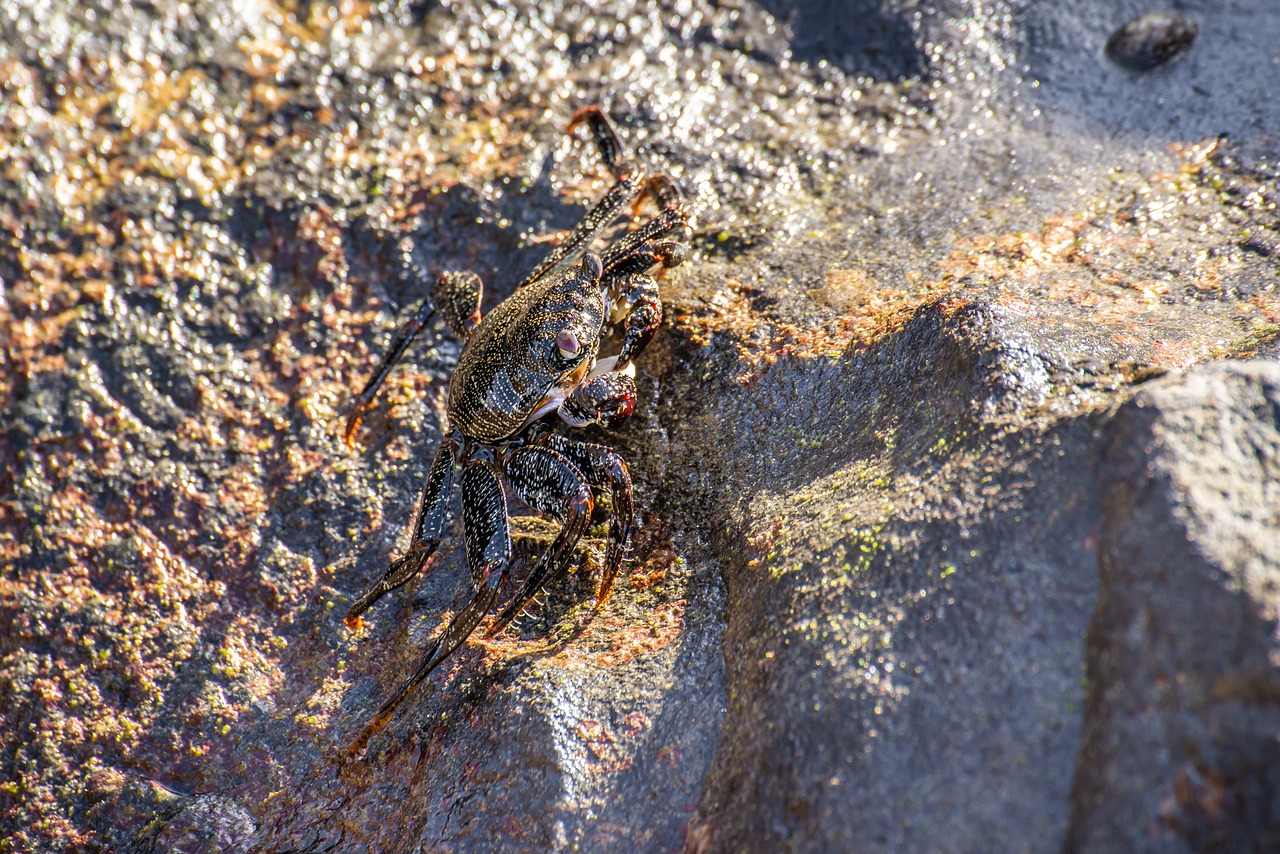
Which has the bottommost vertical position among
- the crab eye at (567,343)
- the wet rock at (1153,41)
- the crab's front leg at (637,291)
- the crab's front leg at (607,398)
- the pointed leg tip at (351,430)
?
the pointed leg tip at (351,430)

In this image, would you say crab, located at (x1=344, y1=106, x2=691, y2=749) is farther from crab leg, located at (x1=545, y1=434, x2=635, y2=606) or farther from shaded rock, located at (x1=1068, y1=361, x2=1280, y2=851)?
shaded rock, located at (x1=1068, y1=361, x2=1280, y2=851)

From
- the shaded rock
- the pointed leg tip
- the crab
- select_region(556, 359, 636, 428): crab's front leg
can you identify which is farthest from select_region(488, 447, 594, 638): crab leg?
the shaded rock

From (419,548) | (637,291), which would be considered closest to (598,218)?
(637,291)

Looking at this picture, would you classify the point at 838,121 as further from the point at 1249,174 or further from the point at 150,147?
the point at 150,147

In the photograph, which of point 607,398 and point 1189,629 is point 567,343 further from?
point 1189,629

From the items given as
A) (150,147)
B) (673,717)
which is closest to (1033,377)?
(673,717)

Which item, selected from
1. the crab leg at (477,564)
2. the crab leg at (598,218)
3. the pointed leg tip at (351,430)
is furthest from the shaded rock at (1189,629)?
the pointed leg tip at (351,430)

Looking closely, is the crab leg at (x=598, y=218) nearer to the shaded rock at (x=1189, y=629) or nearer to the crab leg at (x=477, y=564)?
the crab leg at (x=477, y=564)
